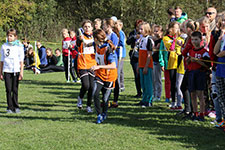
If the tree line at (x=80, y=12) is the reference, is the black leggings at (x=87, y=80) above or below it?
below

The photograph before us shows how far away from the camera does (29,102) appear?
38.0 feet

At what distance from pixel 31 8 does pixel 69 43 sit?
2628 cm

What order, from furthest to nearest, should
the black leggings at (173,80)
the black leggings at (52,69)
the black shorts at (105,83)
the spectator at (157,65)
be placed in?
the black leggings at (52,69), the spectator at (157,65), the black leggings at (173,80), the black shorts at (105,83)

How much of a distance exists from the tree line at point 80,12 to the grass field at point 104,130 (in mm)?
29246

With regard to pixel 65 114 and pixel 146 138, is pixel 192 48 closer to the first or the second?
pixel 146 138

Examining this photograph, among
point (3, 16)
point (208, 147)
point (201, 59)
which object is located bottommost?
point (208, 147)

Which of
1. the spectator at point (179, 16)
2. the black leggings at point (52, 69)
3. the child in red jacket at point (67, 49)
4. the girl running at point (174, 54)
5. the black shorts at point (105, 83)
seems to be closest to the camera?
the black shorts at point (105, 83)

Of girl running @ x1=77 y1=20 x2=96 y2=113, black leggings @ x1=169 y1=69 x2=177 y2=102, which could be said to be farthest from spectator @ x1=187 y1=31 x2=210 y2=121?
girl running @ x1=77 y1=20 x2=96 y2=113

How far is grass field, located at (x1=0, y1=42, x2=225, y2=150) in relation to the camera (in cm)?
666

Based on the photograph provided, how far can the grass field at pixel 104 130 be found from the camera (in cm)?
666

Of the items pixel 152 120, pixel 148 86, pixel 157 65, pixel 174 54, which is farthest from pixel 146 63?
pixel 152 120

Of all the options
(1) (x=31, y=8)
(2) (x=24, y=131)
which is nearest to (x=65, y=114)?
(2) (x=24, y=131)

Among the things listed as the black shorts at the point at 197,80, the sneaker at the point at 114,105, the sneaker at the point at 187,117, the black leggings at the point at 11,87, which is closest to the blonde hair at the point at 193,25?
the black shorts at the point at 197,80

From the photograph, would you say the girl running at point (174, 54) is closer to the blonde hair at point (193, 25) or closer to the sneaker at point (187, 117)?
the sneaker at point (187, 117)
